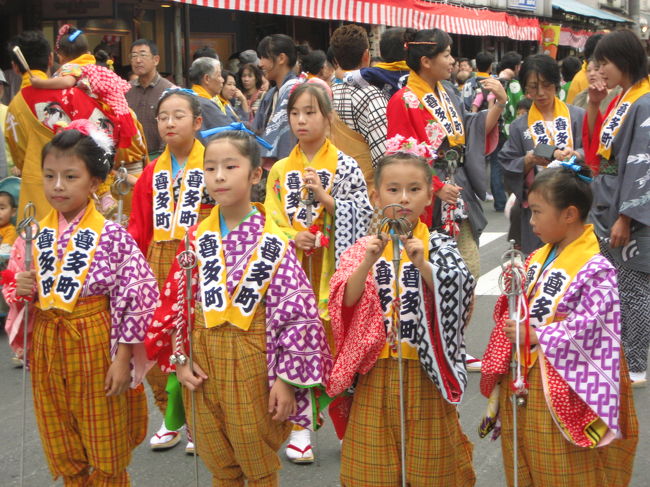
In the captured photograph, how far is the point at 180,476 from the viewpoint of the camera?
4309 millimetres

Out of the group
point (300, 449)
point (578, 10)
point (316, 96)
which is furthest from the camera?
point (578, 10)

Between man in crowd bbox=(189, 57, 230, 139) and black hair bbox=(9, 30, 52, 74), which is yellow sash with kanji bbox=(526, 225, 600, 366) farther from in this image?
man in crowd bbox=(189, 57, 230, 139)

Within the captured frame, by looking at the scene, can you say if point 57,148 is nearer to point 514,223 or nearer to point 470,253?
point 470,253

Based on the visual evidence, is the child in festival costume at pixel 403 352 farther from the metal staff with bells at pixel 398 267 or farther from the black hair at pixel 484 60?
the black hair at pixel 484 60

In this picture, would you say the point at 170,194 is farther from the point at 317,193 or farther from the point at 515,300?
the point at 515,300

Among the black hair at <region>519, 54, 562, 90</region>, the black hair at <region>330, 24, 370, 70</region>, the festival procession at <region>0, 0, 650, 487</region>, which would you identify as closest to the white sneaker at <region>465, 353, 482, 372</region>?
the festival procession at <region>0, 0, 650, 487</region>

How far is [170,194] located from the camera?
446cm

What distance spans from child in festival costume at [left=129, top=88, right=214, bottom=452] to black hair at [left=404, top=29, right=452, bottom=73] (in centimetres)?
141

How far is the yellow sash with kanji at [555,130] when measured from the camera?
5.76 metres

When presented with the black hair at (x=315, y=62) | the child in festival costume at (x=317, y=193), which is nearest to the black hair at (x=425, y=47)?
the child in festival costume at (x=317, y=193)

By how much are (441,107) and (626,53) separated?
3.44 ft

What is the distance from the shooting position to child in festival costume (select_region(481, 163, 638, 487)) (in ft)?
10.5

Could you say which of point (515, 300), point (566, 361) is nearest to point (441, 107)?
point (515, 300)

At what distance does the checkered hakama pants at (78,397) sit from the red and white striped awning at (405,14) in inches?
284
